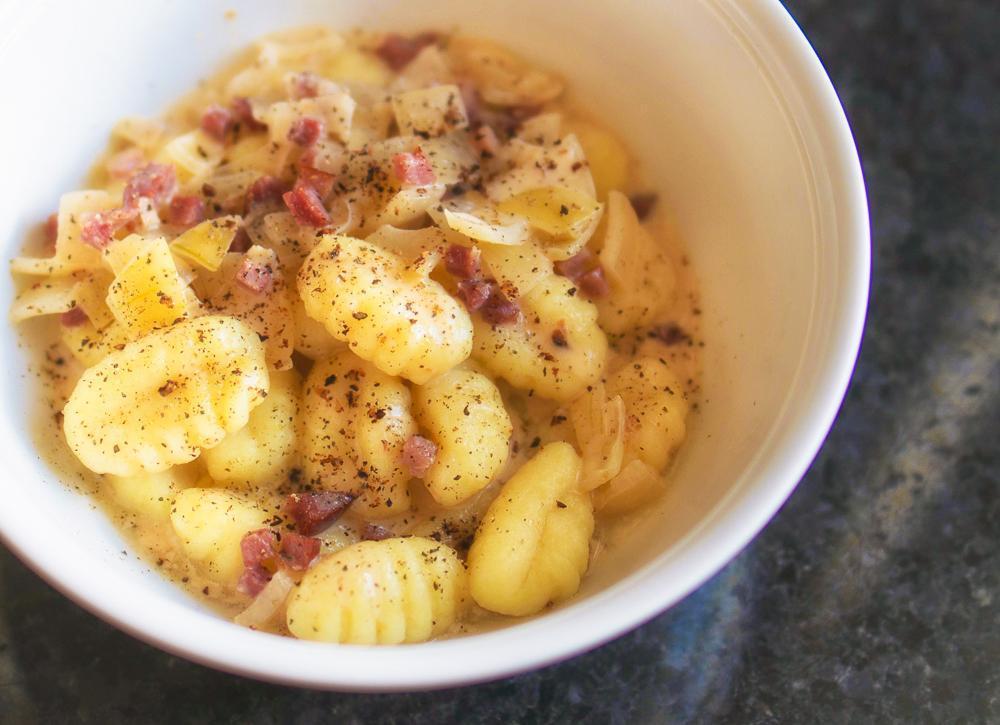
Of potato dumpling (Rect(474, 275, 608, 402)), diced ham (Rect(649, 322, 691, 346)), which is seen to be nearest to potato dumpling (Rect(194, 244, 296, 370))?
potato dumpling (Rect(474, 275, 608, 402))

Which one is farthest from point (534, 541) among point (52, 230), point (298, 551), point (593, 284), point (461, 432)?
point (52, 230)

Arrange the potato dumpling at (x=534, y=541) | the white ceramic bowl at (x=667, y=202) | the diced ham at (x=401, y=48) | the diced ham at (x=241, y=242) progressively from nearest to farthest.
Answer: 1. the white ceramic bowl at (x=667, y=202)
2. the potato dumpling at (x=534, y=541)
3. the diced ham at (x=241, y=242)
4. the diced ham at (x=401, y=48)

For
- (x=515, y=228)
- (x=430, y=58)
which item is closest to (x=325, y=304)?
(x=515, y=228)

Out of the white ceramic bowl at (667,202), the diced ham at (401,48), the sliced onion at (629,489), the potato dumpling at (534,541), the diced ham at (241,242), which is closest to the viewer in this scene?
the white ceramic bowl at (667,202)

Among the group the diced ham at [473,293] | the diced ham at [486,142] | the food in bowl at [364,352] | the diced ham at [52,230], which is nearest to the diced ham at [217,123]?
the food in bowl at [364,352]

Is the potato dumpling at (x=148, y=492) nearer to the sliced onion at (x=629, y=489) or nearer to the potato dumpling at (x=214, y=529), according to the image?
the potato dumpling at (x=214, y=529)

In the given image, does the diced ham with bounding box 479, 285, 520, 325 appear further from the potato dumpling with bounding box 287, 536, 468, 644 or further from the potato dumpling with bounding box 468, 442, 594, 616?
the potato dumpling with bounding box 287, 536, 468, 644
